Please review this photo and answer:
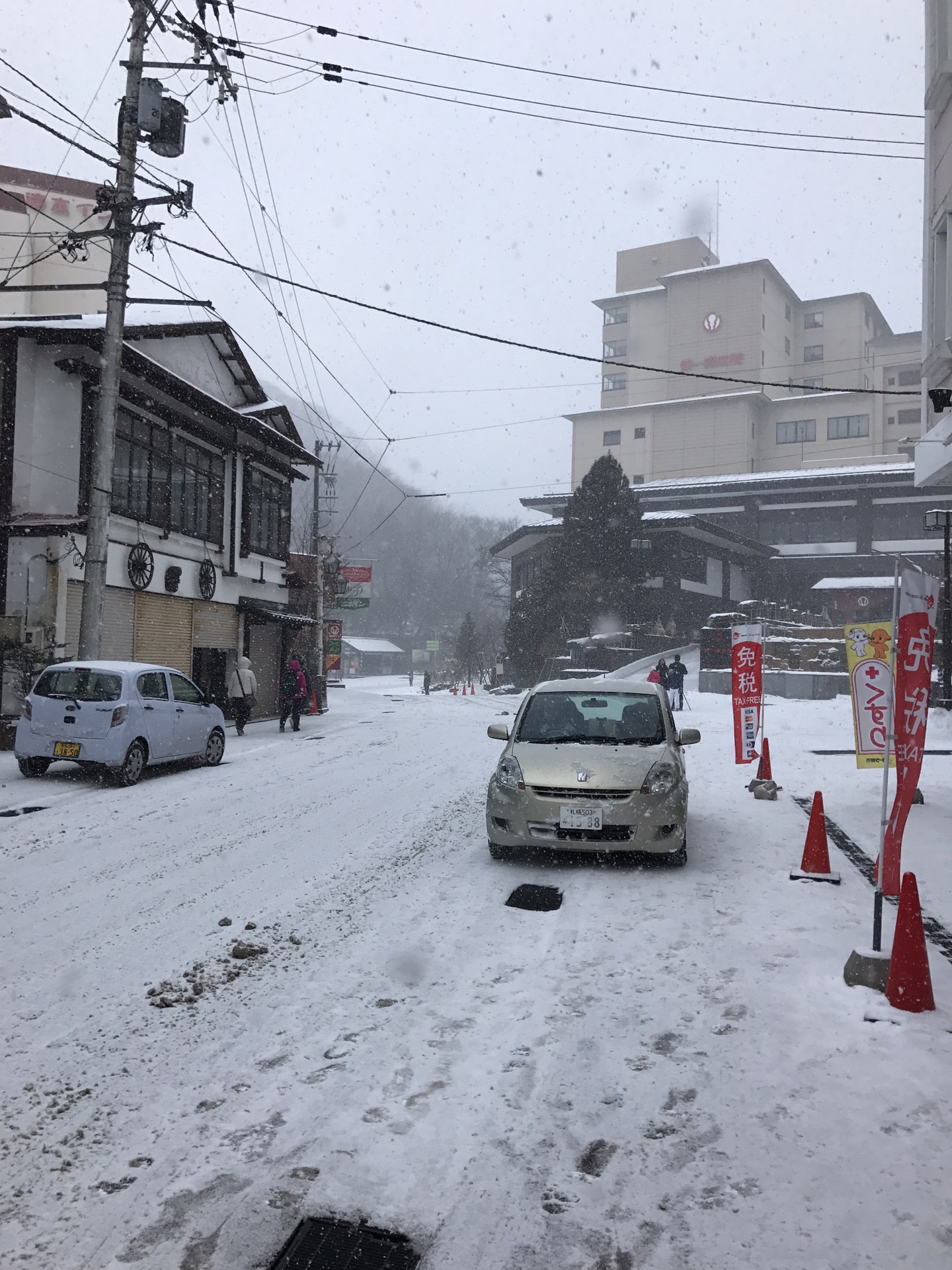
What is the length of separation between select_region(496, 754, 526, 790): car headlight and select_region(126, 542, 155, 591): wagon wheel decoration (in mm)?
13499

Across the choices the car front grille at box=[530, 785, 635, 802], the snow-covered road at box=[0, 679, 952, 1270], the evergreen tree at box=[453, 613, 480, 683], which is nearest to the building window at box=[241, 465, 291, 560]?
the snow-covered road at box=[0, 679, 952, 1270]

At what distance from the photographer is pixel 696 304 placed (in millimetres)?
71500

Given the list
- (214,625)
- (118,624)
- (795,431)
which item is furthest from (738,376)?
→ (118,624)

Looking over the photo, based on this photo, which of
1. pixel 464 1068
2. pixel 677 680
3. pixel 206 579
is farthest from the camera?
pixel 677 680

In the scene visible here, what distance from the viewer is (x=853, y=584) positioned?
4584cm

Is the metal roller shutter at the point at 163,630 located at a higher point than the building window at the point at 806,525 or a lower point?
lower

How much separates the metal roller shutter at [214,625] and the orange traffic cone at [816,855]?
17292 mm

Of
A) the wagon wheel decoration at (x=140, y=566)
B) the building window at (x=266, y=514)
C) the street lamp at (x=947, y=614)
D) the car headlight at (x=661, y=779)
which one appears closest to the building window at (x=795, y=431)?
the street lamp at (x=947, y=614)

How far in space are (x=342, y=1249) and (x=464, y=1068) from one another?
3.89 ft

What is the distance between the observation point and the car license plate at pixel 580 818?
23.4ft

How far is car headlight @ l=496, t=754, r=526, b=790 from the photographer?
746 centimetres

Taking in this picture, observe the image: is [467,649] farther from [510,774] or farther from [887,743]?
[887,743]

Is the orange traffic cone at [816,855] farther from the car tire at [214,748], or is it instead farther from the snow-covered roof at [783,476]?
the snow-covered roof at [783,476]

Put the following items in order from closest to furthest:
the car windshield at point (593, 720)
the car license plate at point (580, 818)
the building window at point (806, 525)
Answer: the car license plate at point (580, 818), the car windshield at point (593, 720), the building window at point (806, 525)
